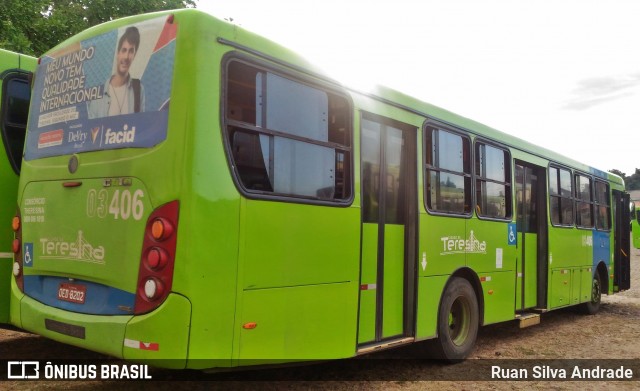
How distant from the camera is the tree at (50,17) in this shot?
11.5 m

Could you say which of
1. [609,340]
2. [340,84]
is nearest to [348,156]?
[340,84]

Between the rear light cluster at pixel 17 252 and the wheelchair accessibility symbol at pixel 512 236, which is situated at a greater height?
the wheelchair accessibility symbol at pixel 512 236

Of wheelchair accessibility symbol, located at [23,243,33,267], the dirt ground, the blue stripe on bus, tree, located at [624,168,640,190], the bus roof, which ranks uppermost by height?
tree, located at [624,168,640,190]

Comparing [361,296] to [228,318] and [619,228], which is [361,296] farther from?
[619,228]

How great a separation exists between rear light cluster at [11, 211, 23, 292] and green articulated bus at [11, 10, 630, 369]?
2 centimetres

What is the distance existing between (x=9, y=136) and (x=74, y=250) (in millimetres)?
2017

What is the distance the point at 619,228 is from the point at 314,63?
1085 cm

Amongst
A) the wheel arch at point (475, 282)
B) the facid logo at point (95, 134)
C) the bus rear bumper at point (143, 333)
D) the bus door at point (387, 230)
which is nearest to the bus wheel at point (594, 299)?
the wheel arch at point (475, 282)

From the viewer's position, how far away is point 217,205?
379 centimetres

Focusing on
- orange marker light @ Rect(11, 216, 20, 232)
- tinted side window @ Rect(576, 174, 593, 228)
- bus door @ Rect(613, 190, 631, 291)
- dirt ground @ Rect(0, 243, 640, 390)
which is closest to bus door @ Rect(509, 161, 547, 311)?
dirt ground @ Rect(0, 243, 640, 390)

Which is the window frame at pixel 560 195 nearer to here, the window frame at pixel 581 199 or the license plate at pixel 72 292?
the window frame at pixel 581 199

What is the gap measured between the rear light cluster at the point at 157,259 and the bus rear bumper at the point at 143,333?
0.07m

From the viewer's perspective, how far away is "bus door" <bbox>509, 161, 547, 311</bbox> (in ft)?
27.3

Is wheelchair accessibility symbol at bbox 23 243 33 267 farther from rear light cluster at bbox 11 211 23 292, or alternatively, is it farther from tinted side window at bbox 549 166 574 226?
tinted side window at bbox 549 166 574 226
